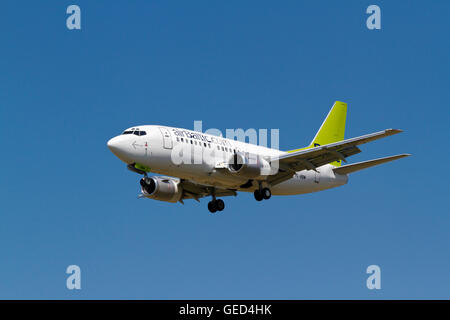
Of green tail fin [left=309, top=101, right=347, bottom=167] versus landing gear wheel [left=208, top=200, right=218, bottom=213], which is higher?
green tail fin [left=309, top=101, right=347, bottom=167]

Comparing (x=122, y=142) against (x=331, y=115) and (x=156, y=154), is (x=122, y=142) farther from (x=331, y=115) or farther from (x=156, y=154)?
(x=331, y=115)

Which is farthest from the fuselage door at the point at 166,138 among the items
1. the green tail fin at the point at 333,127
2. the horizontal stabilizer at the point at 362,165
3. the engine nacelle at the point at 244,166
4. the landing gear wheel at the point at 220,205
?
the green tail fin at the point at 333,127

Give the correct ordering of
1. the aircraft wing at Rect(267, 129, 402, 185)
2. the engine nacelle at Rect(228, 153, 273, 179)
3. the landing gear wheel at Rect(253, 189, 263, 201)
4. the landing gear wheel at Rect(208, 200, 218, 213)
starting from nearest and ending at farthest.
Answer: the aircraft wing at Rect(267, 129, 402, 185) → the engine nacelle at Rect(228, 153, 273, 179) → the landing gear wheel at Rect(253, 189, 263, 201) → the landing gear wheel at Rect(208, 200, 218, 213)

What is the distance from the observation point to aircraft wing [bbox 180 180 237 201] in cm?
5353

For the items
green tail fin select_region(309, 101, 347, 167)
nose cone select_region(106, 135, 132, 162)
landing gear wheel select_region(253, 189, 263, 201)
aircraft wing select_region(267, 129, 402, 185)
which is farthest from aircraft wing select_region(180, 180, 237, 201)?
green tail fin select_region(309, 101, 347, 167)

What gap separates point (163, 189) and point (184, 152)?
6.36 m

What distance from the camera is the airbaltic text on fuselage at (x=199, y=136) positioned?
47.8 meters

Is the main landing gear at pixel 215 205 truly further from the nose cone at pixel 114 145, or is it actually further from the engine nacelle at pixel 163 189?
the nose cone at pixel 114 145

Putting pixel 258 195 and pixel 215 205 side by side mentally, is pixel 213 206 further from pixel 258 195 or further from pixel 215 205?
pixel 258 195

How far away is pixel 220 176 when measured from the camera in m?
49.0

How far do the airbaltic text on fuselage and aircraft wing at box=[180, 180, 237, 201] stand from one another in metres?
4.44

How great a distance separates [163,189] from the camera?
52.6m

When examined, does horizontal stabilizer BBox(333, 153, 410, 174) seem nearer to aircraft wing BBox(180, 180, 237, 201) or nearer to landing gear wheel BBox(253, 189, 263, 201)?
landing gear wheel BBox(253, 189, 263, 201)

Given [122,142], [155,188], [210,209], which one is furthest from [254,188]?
[122,142]
